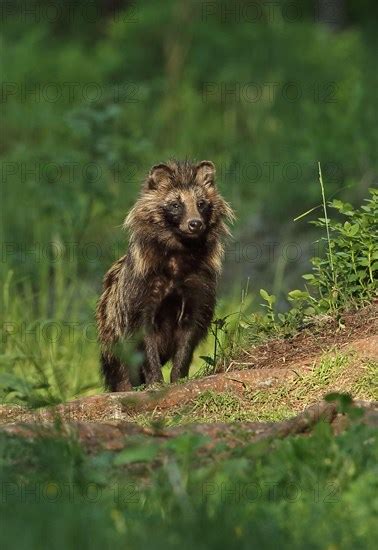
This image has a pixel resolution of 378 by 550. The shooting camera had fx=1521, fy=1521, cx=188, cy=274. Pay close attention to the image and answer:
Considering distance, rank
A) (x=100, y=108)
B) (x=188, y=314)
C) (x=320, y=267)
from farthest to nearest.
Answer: (x=100, y=108) < (x=188, y=314) < (x=320, y=267)

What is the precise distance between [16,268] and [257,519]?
26.6 ft

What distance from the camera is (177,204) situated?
9203 mm

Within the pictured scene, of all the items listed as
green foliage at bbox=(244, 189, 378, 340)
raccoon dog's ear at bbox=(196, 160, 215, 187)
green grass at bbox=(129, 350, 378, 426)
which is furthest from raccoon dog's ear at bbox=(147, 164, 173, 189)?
green grass at bbox=(129, 350, 378, 426)

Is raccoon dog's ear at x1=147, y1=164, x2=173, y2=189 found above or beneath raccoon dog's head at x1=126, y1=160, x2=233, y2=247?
above

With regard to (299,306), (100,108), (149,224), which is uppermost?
(100,108)

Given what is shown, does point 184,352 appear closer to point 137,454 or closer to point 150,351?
point 150,351

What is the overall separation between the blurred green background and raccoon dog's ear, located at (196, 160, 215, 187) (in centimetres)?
158

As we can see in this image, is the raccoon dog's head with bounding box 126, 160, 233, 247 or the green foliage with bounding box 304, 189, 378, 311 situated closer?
the green foliage with bounding box 304, 189, 378, 311

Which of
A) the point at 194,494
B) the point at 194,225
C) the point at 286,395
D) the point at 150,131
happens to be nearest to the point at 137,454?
the point at 194,494

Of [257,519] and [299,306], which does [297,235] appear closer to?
[299,306]

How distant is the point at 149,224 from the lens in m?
9.32

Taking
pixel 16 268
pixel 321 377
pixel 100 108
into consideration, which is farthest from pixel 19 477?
pixel 100 108

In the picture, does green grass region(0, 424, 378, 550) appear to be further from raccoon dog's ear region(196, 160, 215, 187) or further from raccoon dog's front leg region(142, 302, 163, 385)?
raccoon dog's ear region(196, 160, 215, 187)

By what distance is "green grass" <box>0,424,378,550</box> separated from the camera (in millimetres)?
5000
